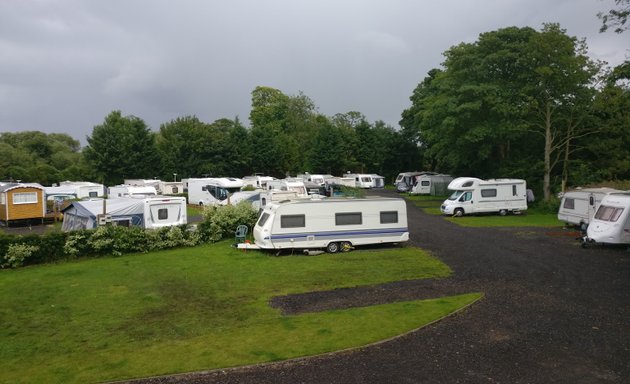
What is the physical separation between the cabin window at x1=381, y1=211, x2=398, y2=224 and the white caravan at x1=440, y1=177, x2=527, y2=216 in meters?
12.4

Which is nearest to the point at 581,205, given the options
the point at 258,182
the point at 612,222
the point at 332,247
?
the point at 612,222

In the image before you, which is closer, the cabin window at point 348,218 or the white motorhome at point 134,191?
the cabin window at point 348,218

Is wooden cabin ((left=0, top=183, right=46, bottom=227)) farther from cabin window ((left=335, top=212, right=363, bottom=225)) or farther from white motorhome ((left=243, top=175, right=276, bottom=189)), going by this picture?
cabin window ((left=335, top=212, right=363, bottom=225))

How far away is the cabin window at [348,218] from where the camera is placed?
771 inches

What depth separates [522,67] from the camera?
3509cm

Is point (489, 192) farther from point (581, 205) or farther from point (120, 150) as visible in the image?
point (120, 150)

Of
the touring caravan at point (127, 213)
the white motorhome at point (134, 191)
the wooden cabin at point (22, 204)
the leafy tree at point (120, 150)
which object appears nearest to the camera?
the touring caravan at point (127, 213)

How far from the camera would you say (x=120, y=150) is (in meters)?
56.0

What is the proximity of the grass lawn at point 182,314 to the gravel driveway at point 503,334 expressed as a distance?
0.56m

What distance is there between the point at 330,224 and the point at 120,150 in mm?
44391

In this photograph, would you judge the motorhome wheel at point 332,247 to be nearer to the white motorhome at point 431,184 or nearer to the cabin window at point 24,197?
the cabin window at point 24,197

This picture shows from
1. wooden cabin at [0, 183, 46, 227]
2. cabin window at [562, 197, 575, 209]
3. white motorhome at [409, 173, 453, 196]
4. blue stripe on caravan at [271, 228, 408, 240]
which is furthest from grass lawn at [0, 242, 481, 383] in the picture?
white motorhome at [409, 173, 453, 196]

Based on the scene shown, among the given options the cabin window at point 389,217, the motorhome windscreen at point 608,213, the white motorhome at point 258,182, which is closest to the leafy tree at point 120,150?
the white motorhome at point 258,182

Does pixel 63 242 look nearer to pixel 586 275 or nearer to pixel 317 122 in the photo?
pixel 586 275
